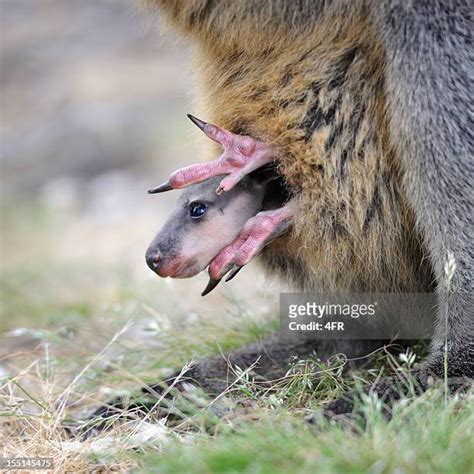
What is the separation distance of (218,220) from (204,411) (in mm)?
853

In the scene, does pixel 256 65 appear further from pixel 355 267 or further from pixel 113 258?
pixel 113 258

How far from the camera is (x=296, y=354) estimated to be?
4402mm

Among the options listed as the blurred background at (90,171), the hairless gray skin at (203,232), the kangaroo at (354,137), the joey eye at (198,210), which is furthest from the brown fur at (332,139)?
the blurred background at (90,171)

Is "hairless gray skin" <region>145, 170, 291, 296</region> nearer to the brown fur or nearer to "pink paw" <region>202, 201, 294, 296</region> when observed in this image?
"pink paw" <region>202, 201, 294, 296</region>

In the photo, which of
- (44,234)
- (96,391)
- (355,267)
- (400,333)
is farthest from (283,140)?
(44,234)

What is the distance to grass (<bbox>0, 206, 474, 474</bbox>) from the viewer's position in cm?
283

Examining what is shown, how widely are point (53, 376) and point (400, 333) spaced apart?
1583mm

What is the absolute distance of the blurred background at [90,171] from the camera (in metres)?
5.89

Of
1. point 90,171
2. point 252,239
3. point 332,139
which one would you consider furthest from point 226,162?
point 90,171

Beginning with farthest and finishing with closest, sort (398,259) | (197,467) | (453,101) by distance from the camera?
(398,259), (453,101), (197,467)

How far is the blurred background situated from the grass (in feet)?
0.23

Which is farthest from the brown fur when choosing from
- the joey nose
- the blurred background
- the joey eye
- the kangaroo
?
the blurred background

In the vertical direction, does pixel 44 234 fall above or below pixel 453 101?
below

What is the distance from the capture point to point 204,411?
136 inches
